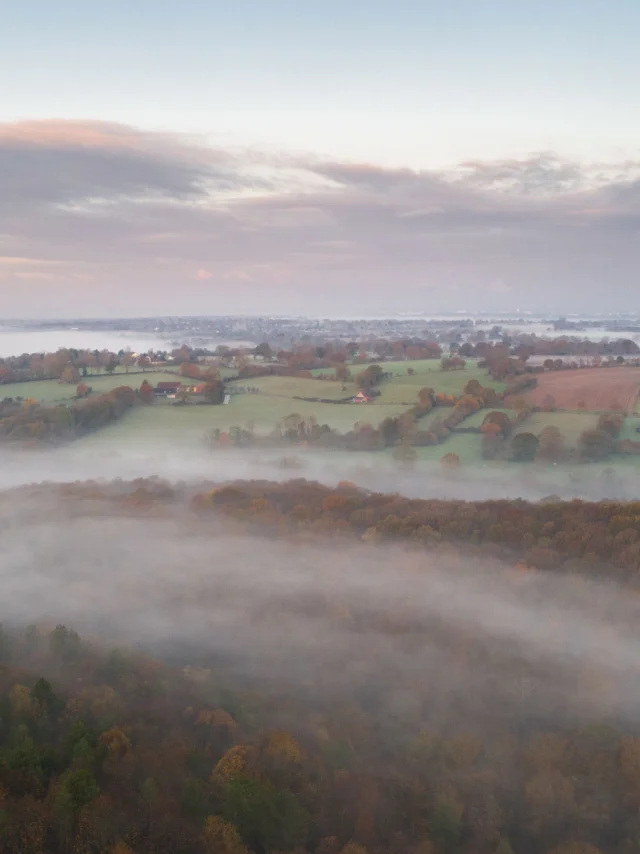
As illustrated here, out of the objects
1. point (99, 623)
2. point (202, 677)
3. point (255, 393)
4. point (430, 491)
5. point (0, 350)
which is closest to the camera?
point (202, 677)

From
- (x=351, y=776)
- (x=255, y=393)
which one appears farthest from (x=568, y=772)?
(x=255, y=393)

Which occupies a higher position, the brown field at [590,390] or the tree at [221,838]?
the brown field at [590,390]

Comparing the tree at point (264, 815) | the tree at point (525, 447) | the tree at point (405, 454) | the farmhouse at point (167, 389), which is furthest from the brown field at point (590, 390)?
the tree at point (264, 815)

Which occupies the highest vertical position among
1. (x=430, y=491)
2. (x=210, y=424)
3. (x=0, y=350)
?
(x=0, y=350)

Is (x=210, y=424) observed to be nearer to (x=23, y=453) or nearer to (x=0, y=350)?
(x=23, y=453)

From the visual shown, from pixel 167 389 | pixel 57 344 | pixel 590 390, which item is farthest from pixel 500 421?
pixel 57 344

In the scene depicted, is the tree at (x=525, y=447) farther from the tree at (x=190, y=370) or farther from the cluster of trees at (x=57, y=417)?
the cluster of trees at (x=57, y=417)

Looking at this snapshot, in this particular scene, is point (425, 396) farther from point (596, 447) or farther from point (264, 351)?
point (264, 351)
